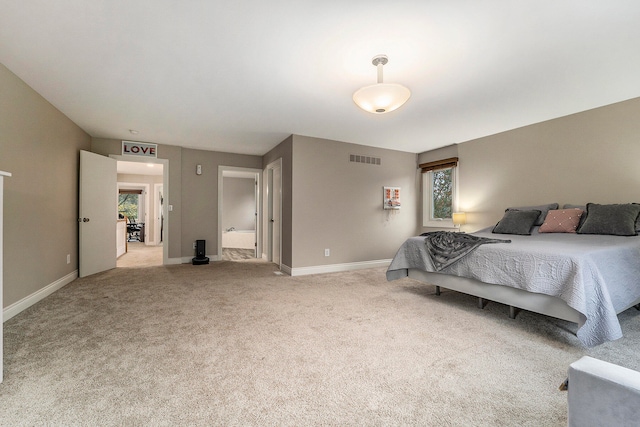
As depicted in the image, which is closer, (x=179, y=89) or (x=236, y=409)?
(x=236, y=409)

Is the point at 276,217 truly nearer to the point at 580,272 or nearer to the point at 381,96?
the point at 381,96

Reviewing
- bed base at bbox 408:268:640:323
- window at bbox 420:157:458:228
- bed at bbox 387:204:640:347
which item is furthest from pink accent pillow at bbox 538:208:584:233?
window at bbox 420:157:458:228

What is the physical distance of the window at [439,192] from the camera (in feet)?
17.4

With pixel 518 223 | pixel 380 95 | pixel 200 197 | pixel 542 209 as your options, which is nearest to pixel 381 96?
pixel 380 95

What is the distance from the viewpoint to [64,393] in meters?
1.55

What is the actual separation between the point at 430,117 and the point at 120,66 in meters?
3.57

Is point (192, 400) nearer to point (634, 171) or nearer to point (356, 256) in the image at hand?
point (356, 256)

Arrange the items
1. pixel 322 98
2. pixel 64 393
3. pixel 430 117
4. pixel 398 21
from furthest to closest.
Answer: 1. pixel 430 117
2. pixel 322 98
3. pixel 398 21
4. pixel 64 393

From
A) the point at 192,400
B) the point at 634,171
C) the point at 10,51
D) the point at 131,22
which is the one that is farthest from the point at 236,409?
the point at 634,171

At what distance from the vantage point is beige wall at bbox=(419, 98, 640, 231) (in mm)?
3328

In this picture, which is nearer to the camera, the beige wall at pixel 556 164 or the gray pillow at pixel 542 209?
the beige wall at pixel 556 164

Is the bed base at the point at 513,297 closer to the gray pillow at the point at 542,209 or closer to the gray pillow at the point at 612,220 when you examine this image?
the gray pillow at the point at 612,220

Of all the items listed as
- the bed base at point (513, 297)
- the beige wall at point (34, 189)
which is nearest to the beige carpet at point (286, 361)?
the bed base at point (513, 297)

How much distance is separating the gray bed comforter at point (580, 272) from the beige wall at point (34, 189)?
4455 mm
